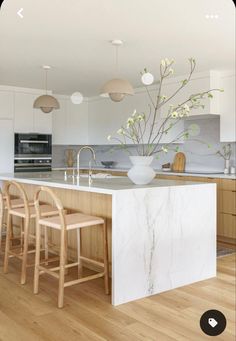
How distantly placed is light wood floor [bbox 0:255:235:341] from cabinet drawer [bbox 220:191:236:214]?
1522mm

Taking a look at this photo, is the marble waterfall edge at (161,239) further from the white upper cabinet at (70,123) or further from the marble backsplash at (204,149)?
the white upper cabinet at (70,123)

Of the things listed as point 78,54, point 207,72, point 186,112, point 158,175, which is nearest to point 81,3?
point 186,112

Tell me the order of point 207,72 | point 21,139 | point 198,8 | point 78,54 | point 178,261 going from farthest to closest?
point 21,139
point 207,72
point 78,54
point 178,261
point 198,8

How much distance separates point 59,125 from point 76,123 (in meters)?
0.39

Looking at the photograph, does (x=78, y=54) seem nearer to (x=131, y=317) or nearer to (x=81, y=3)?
(x=81, y=3)

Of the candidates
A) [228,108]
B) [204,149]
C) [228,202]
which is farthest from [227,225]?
[228,108]

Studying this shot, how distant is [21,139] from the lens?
6.02m

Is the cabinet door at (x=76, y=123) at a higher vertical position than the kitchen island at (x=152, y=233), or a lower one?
higher

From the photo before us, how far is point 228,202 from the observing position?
463 centimetres

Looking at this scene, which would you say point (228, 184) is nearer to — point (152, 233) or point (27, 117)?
point (152, 233)

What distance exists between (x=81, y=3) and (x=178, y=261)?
208 cm

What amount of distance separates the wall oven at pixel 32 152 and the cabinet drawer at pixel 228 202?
305 cm

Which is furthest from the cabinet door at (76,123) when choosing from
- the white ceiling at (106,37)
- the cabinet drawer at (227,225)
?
the cabinet drawer at (227,225)

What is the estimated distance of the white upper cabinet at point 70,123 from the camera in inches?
274
